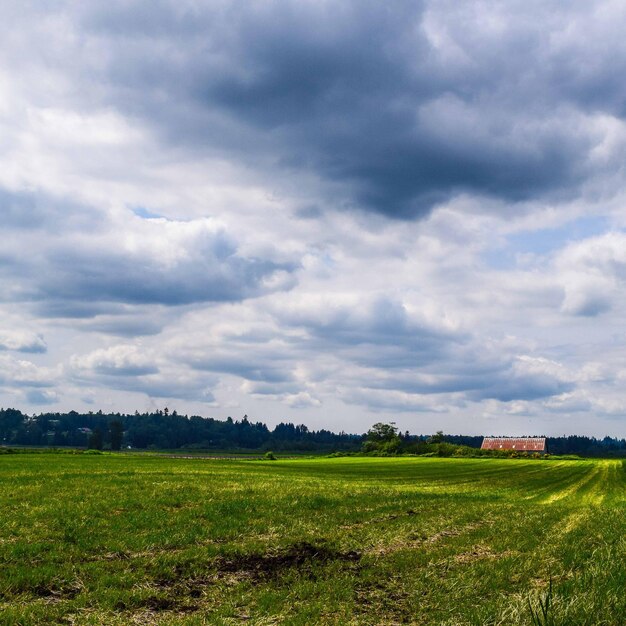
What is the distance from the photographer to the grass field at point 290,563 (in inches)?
484

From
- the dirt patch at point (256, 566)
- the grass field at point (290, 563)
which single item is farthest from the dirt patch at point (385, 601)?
the dirt patch at point (256, 566)

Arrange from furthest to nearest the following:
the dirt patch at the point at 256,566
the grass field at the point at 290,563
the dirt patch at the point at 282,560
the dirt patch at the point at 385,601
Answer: the dirt patch at the point at 282,560, the dirt patch at the point at 256,566, the dirt patch at the point at 385,601, the grass field at the point at 290,563

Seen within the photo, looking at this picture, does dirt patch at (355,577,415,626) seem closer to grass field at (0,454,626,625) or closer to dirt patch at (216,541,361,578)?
grass field at (0,454,626,625)

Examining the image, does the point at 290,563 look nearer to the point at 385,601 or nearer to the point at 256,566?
the point at 256,566

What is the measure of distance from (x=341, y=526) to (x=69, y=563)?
36.4 ft

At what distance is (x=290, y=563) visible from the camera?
17.0 metres

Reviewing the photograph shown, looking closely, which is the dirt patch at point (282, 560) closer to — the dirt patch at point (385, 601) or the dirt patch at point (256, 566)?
the dirt patch at point (256, 566)

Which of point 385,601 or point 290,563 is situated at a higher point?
point 385,601

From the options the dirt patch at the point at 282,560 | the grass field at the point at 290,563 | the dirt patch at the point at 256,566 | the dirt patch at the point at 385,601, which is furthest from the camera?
the dirt patch at the point at 282,560

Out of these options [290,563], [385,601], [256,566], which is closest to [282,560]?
[290,563]

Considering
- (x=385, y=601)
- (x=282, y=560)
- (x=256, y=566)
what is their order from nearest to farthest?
(x=385, y=601)
(x=256, y=566)
(x=282, y=560)

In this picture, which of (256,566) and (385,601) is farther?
(256,566)

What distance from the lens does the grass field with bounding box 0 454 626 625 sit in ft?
40.3

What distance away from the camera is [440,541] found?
2114 centimetres
